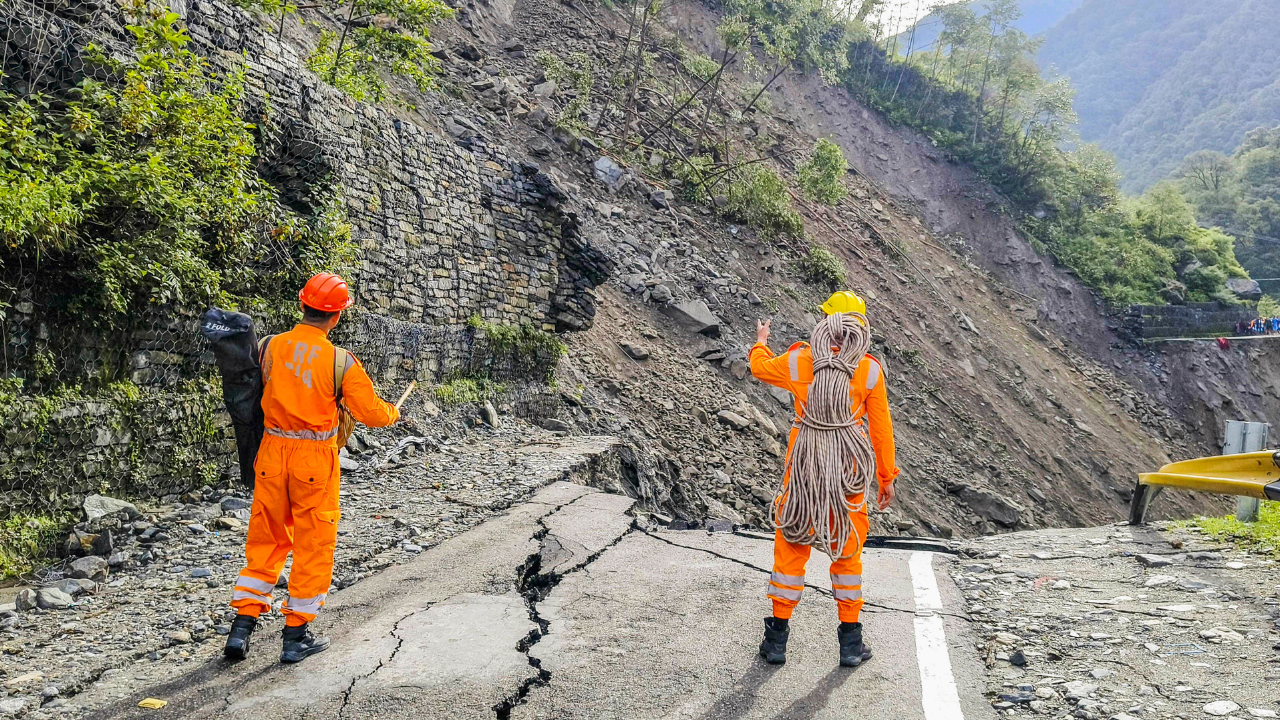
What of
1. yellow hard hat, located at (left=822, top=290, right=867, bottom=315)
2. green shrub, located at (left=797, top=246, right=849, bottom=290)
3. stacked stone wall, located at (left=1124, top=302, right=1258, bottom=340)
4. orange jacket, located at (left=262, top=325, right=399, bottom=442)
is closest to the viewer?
orange jacket, located at (left=262, top=325, right=399, bottom=442)

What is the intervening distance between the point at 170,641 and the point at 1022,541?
240 inches

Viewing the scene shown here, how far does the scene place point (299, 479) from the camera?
347 cm

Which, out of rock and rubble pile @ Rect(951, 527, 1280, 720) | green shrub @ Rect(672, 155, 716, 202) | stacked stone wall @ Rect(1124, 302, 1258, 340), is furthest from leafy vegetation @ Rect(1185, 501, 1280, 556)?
stacked stone wall @ Rect(1124, 302, 1258, 340)

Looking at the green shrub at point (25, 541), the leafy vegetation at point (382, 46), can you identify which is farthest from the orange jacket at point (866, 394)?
the leafy vegetation at point (382, 46)

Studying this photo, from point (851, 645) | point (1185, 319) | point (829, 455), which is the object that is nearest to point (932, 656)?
point (851, 645)

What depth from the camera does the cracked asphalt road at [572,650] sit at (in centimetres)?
306

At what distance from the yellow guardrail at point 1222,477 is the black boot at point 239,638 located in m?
6.01

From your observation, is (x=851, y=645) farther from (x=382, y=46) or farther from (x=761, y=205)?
(x=761, y=205)

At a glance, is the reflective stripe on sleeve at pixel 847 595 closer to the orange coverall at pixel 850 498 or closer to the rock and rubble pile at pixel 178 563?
the orange coverall at pixel 850 498

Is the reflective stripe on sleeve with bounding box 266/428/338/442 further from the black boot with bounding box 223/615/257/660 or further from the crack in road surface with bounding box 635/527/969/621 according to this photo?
the crack in road surface with bounding box 635/527/969/621

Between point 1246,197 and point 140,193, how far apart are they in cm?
7133

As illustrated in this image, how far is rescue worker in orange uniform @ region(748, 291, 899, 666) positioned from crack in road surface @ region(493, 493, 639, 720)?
41.8 inches

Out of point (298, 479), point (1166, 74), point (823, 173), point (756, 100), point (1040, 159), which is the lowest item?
point (298, 479)

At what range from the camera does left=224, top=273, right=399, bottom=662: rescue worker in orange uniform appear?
343 centimetres
